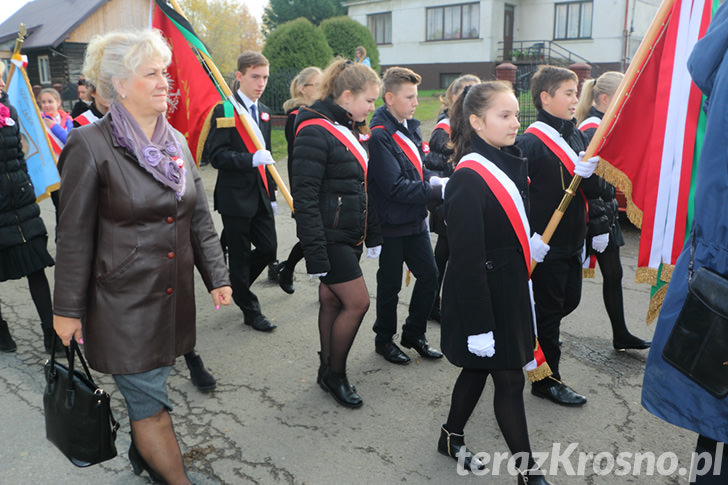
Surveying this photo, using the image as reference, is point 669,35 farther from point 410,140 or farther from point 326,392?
point 326,392

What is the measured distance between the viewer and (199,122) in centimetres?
462

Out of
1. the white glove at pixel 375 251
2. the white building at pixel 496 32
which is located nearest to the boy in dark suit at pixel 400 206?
the white glove at pixel 375 251

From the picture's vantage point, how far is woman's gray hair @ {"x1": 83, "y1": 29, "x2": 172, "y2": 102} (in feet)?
8.11

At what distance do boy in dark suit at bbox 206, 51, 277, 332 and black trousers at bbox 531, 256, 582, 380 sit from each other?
211 centimetres

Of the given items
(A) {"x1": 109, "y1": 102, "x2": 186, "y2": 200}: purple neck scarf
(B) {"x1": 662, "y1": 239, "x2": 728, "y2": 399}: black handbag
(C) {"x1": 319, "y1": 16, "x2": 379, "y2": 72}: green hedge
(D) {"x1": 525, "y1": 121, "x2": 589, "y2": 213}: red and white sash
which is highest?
(C) {"x1": 319, "y1": 16, "x2": 379, "y2": 72}: green hedge

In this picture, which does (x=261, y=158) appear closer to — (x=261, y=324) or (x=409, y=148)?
(x=409, y=148)

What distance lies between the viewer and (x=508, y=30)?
28.7m

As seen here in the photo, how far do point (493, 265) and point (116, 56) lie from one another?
5.91 ft

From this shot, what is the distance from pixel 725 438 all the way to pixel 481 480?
1.34 metres

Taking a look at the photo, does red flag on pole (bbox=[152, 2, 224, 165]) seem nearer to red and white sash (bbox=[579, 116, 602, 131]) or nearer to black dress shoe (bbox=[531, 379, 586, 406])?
red and white sash (bbox=[579, 116, 602, 131])

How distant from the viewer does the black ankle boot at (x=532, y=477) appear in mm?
2771

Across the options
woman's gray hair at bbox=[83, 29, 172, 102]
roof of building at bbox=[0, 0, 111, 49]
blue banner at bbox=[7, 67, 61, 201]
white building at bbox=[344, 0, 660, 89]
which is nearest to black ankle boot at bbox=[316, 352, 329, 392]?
woman's gray hair at bbox=[83, 29, 172, 102]

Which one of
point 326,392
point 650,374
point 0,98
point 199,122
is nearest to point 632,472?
point 650,374

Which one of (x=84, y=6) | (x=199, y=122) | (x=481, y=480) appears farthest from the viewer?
(x=84, y=6)
